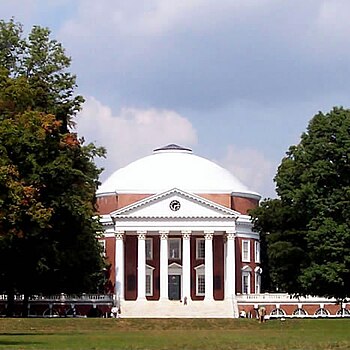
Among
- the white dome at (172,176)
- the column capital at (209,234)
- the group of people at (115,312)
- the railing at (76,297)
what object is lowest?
the group of people at (115,312)

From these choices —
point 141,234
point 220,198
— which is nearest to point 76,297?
point 141,234

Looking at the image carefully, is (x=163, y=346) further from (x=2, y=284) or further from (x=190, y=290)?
(x=190, y=290)

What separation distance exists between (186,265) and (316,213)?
4531 centimetres

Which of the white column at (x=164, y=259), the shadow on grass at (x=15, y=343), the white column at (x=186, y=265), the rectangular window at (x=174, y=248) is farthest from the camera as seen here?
the rectangular window at (x=174, y=248)

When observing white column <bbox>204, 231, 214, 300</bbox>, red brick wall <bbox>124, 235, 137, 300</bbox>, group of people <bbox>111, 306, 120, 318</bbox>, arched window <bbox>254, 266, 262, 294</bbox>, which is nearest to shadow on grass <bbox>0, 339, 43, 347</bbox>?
group of people <bbox>111, 306, 120, 318</bbox>

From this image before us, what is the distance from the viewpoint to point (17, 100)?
1937 inches

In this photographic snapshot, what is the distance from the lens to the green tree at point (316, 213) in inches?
2687

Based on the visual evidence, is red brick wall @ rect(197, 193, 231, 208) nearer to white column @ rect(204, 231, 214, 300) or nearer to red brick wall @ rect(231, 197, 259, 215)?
red brick wall @ rect(231, 197, 259, 215)

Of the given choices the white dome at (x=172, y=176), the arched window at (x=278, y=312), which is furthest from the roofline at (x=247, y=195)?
the arched window at (x=278, y=312)

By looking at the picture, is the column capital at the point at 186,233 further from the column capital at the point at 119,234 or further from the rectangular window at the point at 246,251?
the rectangular window at the point at 246,251

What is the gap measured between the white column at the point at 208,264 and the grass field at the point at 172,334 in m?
37.1

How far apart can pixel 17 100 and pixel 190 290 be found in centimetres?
6914

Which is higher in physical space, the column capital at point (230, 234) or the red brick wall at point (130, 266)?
the column capital at point (230, 234)

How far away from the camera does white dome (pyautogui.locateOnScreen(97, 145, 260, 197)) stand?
124750 millimetres
